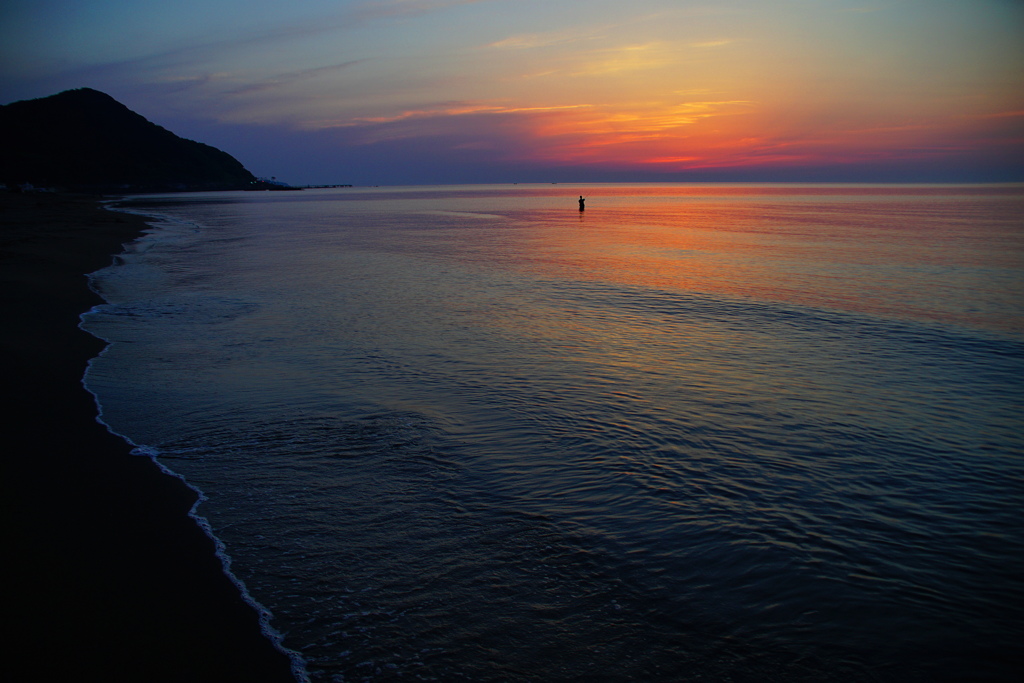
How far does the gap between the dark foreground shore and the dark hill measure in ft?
580

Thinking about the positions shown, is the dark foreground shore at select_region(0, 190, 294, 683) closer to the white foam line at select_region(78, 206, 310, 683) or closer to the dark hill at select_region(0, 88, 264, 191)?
the white foam line at select_region(78, 206, 310, 683)

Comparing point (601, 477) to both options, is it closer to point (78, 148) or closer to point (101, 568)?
point (101, 568)

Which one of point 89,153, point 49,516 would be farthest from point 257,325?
point 89,153

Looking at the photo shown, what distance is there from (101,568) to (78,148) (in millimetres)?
215310

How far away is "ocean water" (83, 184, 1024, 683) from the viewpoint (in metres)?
4.69

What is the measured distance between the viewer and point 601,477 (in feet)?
24.5

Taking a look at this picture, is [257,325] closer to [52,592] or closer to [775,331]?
[52,592]

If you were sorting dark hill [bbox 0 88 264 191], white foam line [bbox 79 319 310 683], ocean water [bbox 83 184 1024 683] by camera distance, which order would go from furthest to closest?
1. dark hill [bbox 0 88 264 191]
2. ocean water [bbox 83 184 1024 683]
3. white foam line [bbox 79 319 310 683]

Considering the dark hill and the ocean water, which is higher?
the dark hill

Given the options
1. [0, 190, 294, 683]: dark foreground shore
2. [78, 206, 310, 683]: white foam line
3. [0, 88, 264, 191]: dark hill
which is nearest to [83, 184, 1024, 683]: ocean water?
[78, 206, 310, 683]: white foam line

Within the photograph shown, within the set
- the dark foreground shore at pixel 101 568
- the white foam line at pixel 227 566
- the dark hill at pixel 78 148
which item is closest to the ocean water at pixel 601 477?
the white foam line at pixel 227 566

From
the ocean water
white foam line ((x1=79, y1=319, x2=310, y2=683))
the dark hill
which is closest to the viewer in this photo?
white foam line ((x1=79, y1=319, x2=310, y2=683))

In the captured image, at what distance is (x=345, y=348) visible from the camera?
13.9m

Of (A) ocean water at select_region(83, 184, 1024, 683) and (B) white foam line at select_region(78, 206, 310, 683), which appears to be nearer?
(B) white foam line at select_region(78, 206, 310, 683)
